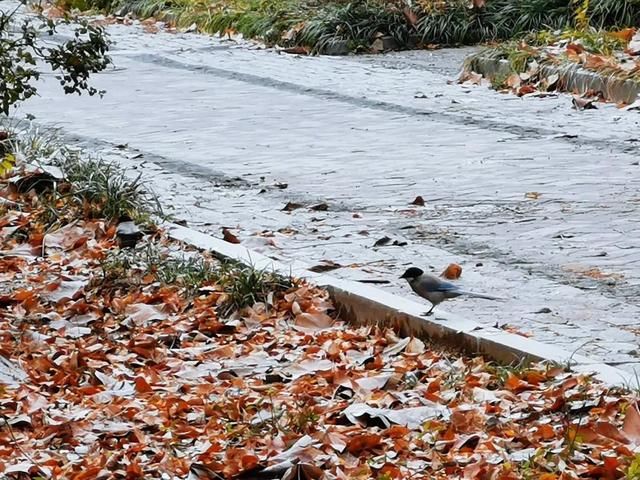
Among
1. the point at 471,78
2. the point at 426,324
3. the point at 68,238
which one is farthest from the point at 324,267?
the point at 471,78

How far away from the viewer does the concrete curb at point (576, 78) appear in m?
13.4

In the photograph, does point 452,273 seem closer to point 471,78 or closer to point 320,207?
point 320,207

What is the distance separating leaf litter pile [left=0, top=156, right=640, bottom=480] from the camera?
16.0 feet

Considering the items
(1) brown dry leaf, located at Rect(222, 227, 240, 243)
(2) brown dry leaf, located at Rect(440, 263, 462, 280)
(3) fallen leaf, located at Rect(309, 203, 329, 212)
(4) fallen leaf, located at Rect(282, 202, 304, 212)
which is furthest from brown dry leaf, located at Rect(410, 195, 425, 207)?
(2) brown dry leaf, located at Rect(440, 263, 462, 280)

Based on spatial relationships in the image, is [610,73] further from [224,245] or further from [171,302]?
[171,302]

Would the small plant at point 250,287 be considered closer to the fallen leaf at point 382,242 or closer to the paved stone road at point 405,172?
the paved stone road at point 405,172

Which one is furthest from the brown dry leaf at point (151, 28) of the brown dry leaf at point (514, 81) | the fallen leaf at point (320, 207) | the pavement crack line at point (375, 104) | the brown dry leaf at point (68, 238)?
the brown dry leaf at point (68, 238)

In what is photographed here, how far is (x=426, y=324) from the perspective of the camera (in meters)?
6.27

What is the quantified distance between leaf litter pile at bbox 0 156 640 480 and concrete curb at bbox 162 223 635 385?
2.6 inches

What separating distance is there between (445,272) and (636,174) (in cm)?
305

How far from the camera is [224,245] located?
7.95 m

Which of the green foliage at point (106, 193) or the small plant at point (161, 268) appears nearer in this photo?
the small plant at point (161, 268)

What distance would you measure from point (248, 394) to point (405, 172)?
4847 millimetres

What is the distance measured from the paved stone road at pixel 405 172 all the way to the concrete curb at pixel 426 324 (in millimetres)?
242
